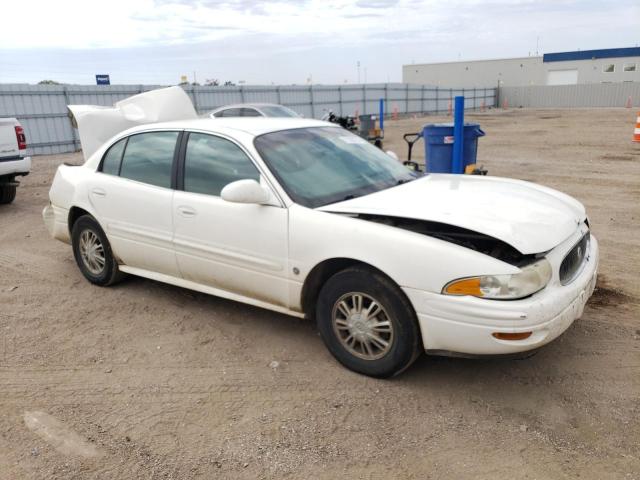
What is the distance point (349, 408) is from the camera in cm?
311

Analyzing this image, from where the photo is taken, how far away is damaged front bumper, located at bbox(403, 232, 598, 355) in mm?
2830

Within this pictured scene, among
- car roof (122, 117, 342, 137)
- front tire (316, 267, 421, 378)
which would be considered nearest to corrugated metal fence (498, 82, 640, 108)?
car roof (122, 117, 342, 137)

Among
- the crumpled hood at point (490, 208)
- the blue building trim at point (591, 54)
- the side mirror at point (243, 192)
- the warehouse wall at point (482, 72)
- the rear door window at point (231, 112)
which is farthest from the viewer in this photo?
the warehouse wall at point (482, 72)

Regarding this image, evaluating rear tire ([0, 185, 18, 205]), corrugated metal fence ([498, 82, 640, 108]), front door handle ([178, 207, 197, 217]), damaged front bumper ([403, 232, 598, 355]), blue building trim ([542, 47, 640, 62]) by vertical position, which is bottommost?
corrugated metal fence ([498, 82, 640, 108])

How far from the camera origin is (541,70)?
2298 inches

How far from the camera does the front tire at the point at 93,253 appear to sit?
4883 mm

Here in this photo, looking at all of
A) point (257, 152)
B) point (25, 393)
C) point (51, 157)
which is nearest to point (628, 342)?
point (257, 152)

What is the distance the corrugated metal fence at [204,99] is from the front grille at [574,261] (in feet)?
59.7

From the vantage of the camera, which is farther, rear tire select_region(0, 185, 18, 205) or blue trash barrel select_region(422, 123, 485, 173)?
rear tire select_region(0, 185, 18, 205)

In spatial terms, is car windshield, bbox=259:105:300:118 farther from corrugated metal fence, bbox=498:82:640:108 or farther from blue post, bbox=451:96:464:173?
corrugated metal fence, bbox=498:82:640:108

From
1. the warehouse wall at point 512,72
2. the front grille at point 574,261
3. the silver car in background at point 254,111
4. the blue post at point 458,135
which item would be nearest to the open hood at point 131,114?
the blue post at point 458,135

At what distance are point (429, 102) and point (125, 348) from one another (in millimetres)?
37786

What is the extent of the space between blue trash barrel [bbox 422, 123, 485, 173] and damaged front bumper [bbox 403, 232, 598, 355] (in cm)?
501

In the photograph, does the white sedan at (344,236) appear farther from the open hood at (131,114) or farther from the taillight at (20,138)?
the taillight at (20,138)
